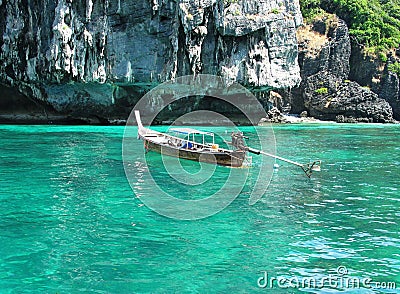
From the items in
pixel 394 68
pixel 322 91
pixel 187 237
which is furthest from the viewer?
pixel 394 68

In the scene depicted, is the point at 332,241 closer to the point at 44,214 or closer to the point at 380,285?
the point at 380,285

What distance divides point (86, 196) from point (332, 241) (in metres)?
7.93

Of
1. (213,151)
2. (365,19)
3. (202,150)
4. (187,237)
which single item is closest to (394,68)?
(365,19)

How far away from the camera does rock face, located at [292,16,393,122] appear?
63.8 m

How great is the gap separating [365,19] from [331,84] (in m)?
14.3

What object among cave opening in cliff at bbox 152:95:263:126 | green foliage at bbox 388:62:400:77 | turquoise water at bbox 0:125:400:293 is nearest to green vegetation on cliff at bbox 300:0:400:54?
green foliage at bbox 388:62:400:77

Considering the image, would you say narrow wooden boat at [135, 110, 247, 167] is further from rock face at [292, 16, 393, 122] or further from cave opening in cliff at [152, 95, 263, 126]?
rock face at [292, 16, 393, 122]

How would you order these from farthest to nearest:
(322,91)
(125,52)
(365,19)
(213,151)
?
(365,19) < (322,91) < (125,52) < (213,151)

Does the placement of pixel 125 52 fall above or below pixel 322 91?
above

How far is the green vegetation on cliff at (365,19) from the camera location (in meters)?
69.1

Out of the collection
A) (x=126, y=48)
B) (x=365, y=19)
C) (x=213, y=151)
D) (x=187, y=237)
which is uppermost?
(x=365, y=19)

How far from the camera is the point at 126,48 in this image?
144ft

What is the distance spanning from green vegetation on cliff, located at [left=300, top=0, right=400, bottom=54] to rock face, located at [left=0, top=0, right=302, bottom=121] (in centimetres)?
2121

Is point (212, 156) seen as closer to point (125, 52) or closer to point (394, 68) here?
point (125, 52)
